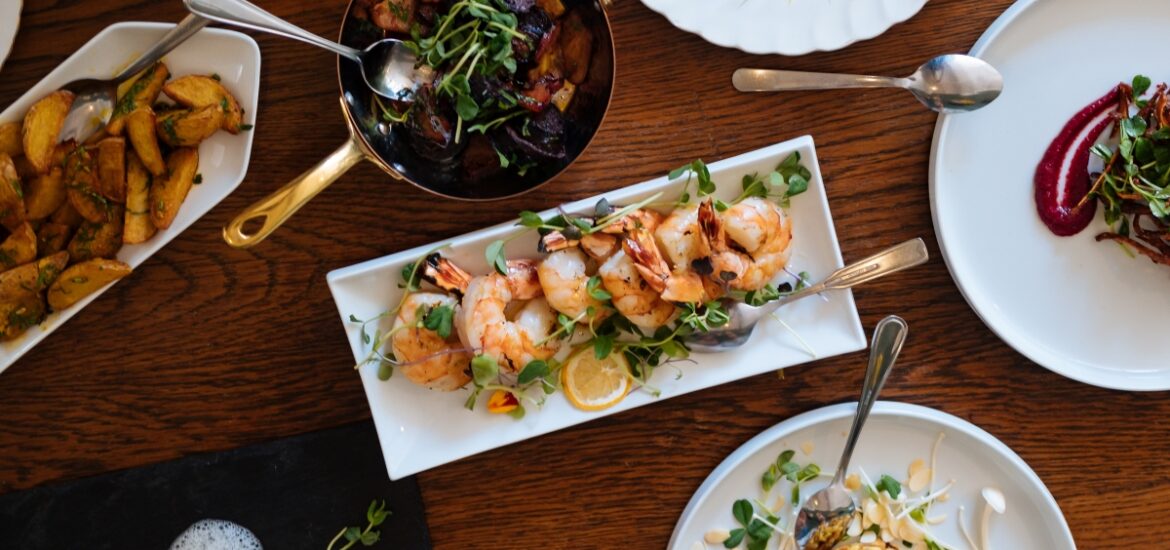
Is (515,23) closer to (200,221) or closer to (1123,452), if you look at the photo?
(200,221)

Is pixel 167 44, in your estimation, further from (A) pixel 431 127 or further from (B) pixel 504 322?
(B) pixel 504 322

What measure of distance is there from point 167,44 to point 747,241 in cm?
103

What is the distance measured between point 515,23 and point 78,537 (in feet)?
4.13

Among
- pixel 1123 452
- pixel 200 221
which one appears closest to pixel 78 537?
pixel 200 221

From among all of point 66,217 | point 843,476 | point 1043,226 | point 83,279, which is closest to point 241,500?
point 83,279

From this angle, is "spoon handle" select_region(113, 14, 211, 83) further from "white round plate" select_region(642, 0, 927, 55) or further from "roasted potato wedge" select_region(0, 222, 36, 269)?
"white round plate" select_region(642, 0, 927, 55)

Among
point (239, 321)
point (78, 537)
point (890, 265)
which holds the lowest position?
point (78, 537)

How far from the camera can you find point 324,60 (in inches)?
59.9

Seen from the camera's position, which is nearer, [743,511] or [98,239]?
[98,239]

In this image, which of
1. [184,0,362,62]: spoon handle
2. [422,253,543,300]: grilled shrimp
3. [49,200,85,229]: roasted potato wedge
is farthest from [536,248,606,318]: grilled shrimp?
[49,200,85,229]: roasted potato wedge

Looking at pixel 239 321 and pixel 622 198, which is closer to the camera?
pixel 622 198

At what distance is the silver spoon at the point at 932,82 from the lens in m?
1.47

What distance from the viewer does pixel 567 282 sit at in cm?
143

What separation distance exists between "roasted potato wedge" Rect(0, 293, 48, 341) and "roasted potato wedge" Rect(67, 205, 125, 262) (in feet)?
0.31
